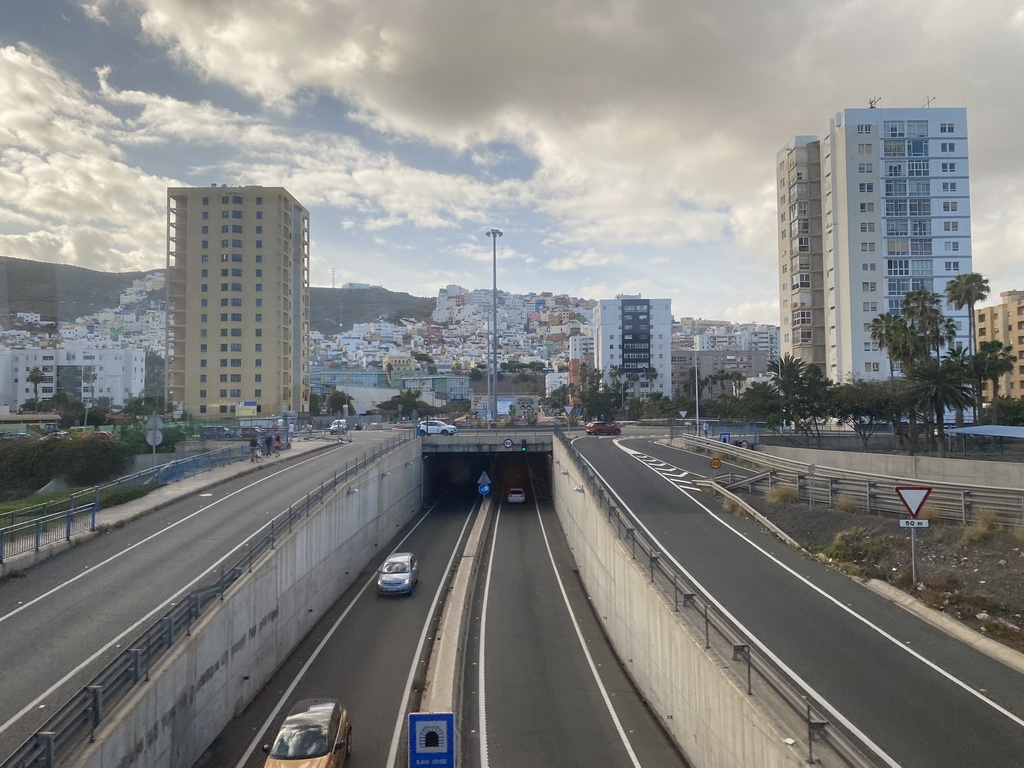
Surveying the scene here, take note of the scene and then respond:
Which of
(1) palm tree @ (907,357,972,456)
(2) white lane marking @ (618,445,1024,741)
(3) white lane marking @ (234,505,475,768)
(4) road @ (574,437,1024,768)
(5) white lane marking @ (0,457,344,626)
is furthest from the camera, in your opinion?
(1) palm tree @ (907,357,972,456)

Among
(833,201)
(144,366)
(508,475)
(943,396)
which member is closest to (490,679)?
(943,396)

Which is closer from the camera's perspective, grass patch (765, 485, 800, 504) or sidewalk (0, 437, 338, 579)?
sidewalk (0, 437, 338, 579)

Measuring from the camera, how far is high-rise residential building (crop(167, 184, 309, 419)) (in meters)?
81.8

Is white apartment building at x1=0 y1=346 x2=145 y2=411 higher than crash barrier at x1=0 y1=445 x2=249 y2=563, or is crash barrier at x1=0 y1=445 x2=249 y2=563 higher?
white apartment building at x1=0 y1=346 x2=145 y2=411

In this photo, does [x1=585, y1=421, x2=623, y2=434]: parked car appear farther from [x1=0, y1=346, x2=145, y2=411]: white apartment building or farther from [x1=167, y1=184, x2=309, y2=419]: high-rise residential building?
[x1=0, y1=346, x2=145, y2=411]: white apartment building

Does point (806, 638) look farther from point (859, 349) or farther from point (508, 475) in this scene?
point (859, 349)

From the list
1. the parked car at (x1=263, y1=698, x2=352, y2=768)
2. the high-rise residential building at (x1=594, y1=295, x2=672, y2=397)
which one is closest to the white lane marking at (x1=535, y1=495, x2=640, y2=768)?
the parked car at (x1=263, y1=698, x2=352, y2=768)

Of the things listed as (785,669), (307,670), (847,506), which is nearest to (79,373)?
(307,670)

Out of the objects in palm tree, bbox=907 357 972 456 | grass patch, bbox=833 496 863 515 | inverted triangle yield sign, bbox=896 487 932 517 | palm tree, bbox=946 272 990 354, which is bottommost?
grass patch, bbox=833 496 863 515

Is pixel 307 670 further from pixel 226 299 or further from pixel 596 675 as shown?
pixel 226 299

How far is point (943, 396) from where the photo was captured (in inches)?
1405

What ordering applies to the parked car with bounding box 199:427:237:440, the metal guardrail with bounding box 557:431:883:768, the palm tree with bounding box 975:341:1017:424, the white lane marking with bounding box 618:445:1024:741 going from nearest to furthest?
1. the metal guardrail with bounding box 557:431:883:768
2. the white lane marking with bounding box 618:445:1024:741
3. the palm tree with bounding box 975:341:1017:424
4. the parked car with bounding box 199:427:237:440

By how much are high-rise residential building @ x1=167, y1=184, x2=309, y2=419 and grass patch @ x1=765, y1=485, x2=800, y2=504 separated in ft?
222

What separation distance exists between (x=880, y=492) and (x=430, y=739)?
1802 cm
